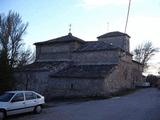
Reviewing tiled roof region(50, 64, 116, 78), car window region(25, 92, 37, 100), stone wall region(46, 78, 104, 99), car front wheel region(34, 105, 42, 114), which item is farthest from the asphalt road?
tiled roof region(50, 64, 116, 78)

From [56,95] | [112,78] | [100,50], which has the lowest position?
[56,95]

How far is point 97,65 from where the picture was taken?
3809cm

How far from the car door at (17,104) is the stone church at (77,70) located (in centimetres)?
1366

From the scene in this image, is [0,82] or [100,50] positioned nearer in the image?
[0,82]

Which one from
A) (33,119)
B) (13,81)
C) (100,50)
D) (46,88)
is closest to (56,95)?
(46,88)

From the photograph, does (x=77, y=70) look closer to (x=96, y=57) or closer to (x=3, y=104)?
(x=96, y=57)

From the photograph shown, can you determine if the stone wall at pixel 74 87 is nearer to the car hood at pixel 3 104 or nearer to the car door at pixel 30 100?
the car door at pixel 30 100

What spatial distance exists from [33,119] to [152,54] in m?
57.6

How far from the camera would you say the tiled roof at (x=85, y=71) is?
3377 centimetres

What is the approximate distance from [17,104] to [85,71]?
66.8 feet

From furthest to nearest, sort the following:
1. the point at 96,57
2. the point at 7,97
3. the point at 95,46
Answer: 1. the point at 95,46
2. the point at 96,57
3. the point at 7,97

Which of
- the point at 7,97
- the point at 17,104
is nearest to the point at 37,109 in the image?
the point at 17,104

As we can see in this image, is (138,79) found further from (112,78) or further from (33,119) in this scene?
(33,119)

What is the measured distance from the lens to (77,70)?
37.0 metres
